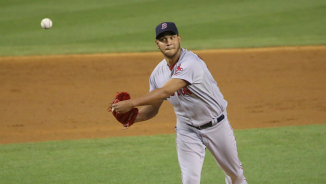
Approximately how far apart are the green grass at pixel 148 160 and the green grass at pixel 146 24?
7.04 m

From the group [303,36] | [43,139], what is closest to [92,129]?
[43,139]

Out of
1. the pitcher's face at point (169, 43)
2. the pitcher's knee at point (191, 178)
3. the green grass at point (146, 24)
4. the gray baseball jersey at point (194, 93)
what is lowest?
the pitcher's knee at point (191, 178)

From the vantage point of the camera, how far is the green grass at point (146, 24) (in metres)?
15.4

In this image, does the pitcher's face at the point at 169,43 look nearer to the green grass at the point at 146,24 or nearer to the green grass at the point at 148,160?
the green grass at the point at 148,160

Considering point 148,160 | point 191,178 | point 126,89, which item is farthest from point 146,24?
point 191,178

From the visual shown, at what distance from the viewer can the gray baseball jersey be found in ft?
14.0

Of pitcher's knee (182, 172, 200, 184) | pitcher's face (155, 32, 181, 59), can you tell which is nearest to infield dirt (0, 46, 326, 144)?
pitcher's knee (182, 172, 200, 184)

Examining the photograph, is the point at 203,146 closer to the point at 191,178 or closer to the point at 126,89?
the point at 191,178

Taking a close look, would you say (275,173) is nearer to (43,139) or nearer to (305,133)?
(305,133)

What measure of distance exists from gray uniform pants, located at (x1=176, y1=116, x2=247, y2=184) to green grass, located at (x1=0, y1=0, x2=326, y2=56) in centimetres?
1005

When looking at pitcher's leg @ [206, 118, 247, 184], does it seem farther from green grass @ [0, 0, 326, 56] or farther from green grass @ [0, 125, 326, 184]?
green grass @ [0, 0, 326, 56]

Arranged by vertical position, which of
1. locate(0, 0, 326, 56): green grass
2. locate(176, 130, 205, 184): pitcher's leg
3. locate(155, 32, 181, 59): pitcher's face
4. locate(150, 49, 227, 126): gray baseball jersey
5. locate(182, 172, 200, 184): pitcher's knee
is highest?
locate(0, 0, 326, 56): green grass

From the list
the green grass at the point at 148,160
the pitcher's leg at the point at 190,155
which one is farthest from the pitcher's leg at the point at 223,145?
the green grass at the point at 148,160

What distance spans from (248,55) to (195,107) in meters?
9.51
